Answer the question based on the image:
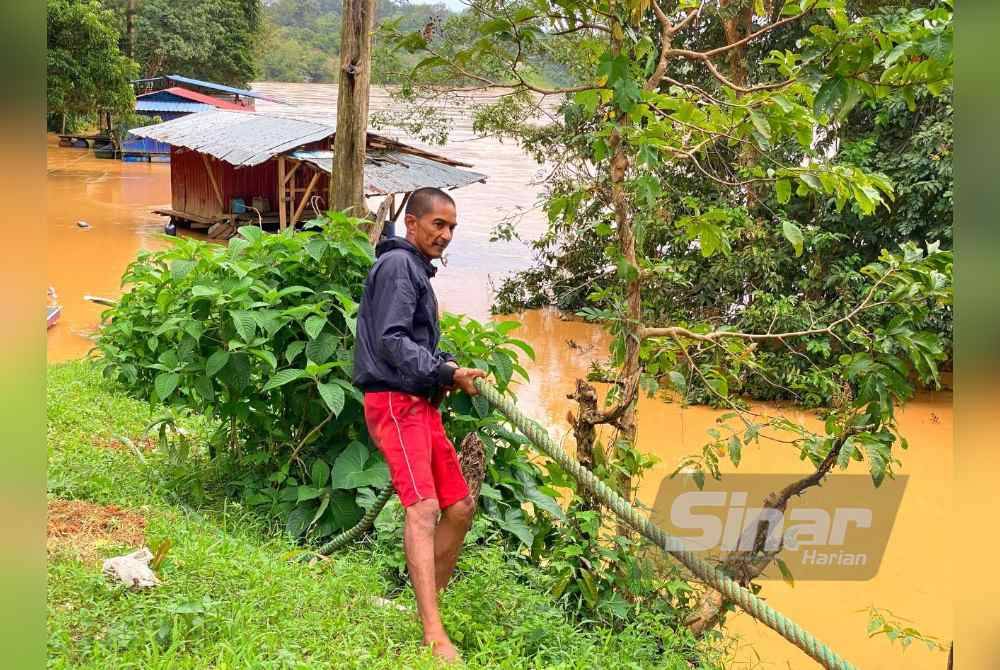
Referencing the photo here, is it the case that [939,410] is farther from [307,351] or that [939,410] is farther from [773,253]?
[307,351]

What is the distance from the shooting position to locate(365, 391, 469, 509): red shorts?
3051 millimetres

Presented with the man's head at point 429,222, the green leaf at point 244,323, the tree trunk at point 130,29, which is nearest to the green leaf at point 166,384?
the green leaf at point 244,323

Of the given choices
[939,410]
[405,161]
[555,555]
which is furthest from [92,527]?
[405,161]

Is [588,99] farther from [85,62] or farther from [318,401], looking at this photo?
[85,62]

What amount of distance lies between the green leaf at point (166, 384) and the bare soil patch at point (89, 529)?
18.5 inches

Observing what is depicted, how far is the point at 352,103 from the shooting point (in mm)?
6020

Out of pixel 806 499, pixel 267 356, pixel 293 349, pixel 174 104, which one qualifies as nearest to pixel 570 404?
pixel 806 499

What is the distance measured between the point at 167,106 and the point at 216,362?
26.4 metres

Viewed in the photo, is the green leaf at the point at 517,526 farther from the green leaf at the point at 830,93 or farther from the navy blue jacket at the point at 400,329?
the green leaf at the point at 830,93

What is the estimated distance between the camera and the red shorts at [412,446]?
3051 millimetres

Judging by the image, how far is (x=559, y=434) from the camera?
11.4 meters

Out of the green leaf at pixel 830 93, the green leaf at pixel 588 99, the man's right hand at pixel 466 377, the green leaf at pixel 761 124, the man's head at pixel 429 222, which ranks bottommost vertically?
the man's right hand at pixel 466 377
